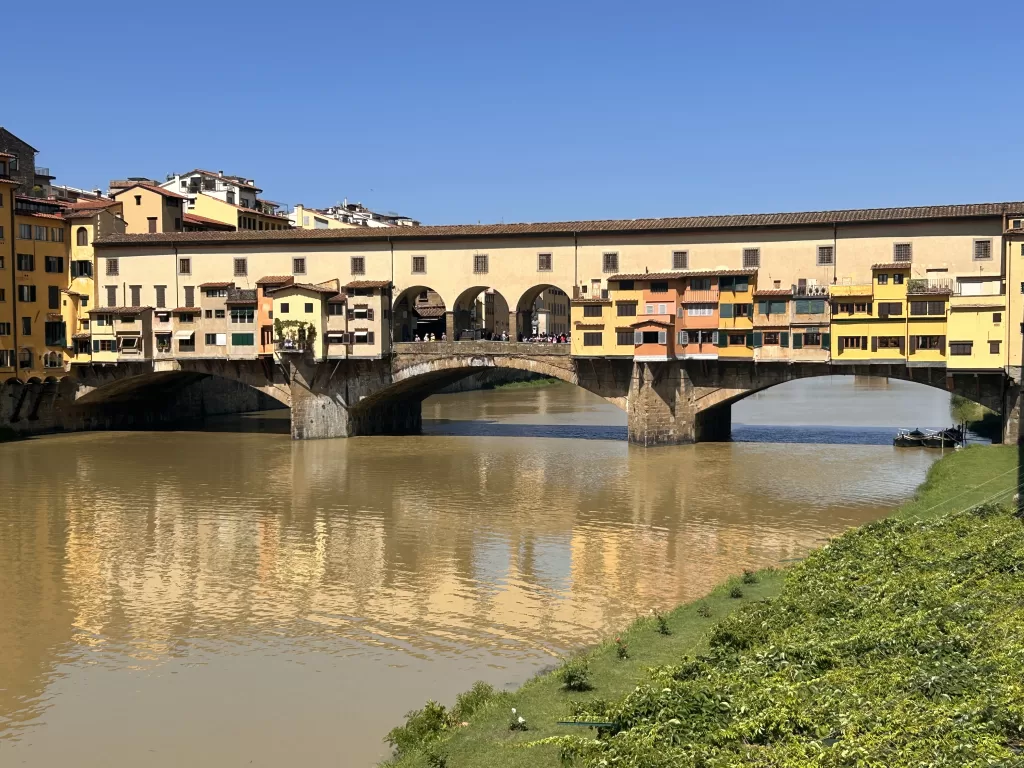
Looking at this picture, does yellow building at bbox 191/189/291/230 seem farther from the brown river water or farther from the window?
the window

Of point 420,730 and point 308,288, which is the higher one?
point 308,288

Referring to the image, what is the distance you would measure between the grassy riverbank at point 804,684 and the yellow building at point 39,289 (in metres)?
43.8

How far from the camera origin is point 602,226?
49.2 m

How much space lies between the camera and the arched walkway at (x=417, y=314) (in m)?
56.0

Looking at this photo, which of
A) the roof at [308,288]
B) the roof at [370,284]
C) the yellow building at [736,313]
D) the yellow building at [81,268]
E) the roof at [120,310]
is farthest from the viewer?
the yellow building at [81,268]

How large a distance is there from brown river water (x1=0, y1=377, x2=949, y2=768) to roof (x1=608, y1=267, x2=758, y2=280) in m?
7.59

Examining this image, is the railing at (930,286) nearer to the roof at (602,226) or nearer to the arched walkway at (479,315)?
the roof at (602,226)

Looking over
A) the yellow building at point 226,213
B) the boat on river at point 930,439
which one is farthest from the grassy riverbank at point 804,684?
the yellow building at point 226,213

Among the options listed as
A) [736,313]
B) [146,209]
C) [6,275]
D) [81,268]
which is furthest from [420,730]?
[146,209]

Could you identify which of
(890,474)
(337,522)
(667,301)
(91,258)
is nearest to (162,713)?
(337,522)

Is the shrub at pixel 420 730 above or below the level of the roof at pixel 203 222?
below

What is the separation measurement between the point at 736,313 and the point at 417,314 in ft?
85.8

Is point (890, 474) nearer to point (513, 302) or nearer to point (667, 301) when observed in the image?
point (667, 301)

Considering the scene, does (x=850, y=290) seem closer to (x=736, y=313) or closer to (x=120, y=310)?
(x=736, y=313)
